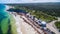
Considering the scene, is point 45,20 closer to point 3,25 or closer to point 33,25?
point 33,25

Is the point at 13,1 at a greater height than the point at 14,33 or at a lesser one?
greater

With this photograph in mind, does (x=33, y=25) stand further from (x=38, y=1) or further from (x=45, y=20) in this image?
(x=38, y=1)

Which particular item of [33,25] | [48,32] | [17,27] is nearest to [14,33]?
[17,27]

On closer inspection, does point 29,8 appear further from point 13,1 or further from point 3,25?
point 3,25

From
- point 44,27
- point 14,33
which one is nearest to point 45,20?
point 44,27

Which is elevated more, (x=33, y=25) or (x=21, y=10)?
(x=21, y=10)
